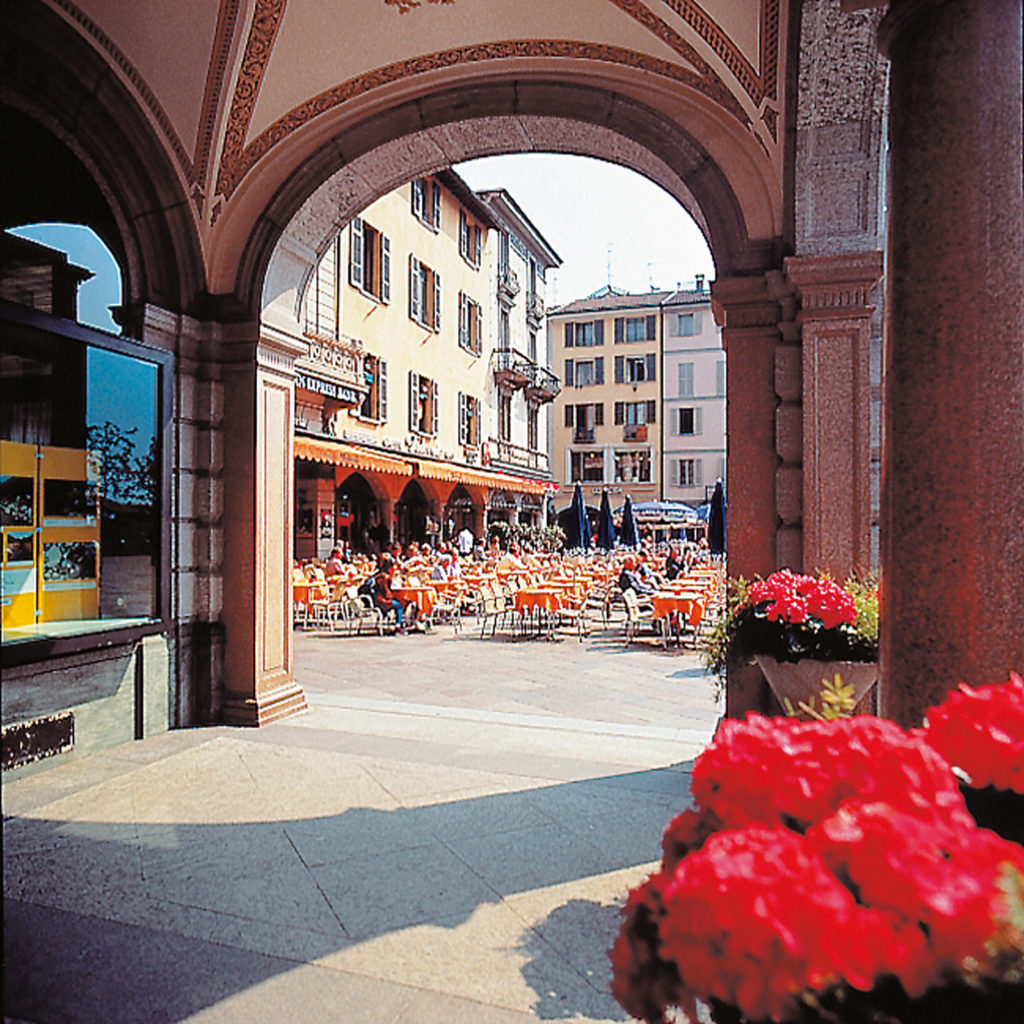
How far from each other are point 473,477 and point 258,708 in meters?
17.1

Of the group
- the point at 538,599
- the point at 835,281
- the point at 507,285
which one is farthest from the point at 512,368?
the point at 835,281

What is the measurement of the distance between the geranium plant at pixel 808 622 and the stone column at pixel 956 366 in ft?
5.57

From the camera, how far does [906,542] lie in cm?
231

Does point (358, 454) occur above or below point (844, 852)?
above

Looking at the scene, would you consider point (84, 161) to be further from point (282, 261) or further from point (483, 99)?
point (483, 99)

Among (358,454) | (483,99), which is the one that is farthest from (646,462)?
(483,99)

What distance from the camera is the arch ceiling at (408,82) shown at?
5.29m

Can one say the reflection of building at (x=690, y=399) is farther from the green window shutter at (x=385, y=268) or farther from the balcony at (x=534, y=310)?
the green window shutter at (x=385, y=268)

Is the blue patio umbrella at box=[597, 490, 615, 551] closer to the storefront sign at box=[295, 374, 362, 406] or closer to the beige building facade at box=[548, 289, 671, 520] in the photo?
the storefront sign at box=[295, 374, 362, 406]

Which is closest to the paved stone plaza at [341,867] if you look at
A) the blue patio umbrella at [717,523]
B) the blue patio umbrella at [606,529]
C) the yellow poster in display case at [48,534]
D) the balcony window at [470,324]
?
the yellow poster in display case at [48,534]

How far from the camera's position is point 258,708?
6.22 metres

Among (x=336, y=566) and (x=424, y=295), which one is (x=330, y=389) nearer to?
(x=336, y=566)

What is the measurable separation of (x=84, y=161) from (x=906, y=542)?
240 inches

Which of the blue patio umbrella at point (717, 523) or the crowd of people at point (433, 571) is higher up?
the blue patio umbrella at point (717, 523)
